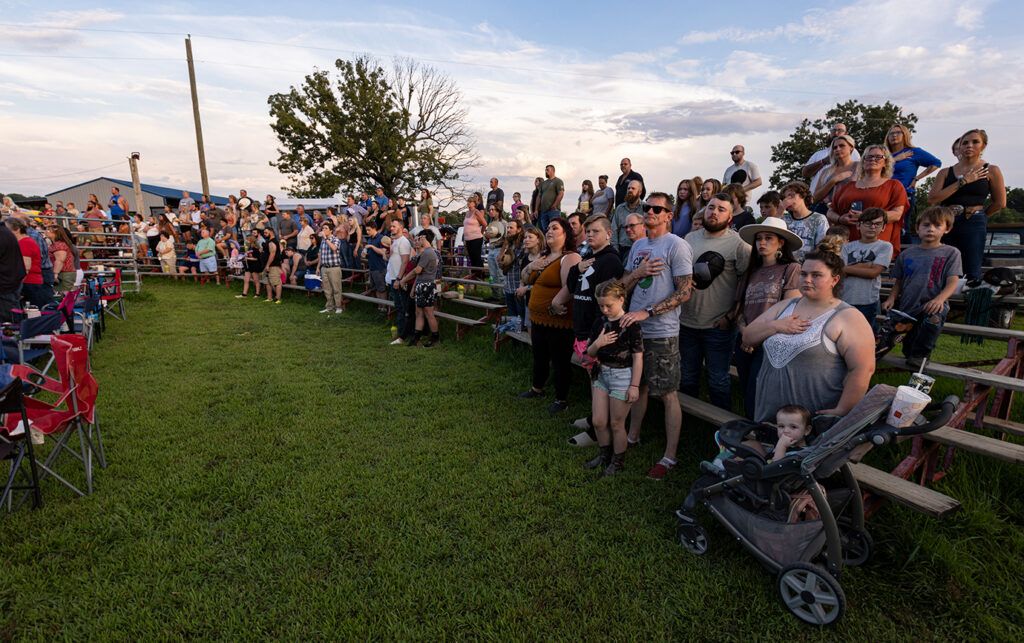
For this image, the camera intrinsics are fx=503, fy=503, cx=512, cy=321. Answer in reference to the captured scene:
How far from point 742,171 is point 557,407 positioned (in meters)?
4.70

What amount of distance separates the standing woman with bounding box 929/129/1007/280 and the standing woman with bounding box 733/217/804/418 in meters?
2.29

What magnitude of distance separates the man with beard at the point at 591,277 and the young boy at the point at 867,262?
1.81 m

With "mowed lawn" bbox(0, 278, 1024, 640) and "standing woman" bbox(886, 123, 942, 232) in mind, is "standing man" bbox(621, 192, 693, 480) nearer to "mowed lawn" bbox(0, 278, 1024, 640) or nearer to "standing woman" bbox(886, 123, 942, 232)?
"mowed lawn" bbox(0, 278, 1024, 640)

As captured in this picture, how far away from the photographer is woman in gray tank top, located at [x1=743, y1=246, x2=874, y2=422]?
2.61 m

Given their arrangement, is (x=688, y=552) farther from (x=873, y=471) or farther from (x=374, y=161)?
(x=374, y=161)

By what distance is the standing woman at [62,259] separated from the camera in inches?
326

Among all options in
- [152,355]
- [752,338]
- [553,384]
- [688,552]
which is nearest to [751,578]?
[688,552]

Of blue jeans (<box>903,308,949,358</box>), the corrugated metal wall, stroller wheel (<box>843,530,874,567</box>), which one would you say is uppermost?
the corrugated metal wall

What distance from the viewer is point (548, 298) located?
5.18m

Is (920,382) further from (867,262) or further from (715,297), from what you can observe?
(867,262)

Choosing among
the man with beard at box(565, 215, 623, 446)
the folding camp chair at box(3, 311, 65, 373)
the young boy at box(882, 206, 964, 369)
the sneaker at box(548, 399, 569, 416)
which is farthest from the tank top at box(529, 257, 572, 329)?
the folding camp chair at box(3, 311, 65, 373)

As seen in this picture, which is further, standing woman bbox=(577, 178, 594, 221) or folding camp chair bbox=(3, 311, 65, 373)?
standing woman bbox=(577, 178, 594, 221)

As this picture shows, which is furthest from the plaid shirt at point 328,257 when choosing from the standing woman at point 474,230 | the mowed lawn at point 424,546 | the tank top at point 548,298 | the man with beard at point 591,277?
the man with beard at point 591,277

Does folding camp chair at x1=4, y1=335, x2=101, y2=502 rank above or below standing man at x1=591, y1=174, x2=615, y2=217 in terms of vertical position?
below
